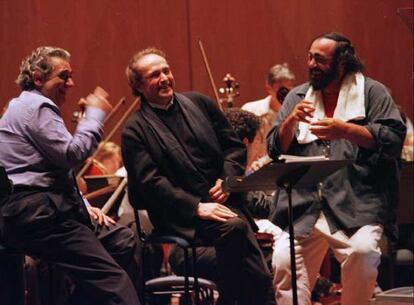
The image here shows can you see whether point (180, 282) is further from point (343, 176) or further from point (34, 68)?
point (34, 68)

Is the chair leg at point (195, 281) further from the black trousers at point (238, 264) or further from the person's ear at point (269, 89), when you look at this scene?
the person's ear at point (269, 89)

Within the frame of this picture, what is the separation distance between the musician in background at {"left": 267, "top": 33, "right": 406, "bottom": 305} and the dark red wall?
184 centimetres

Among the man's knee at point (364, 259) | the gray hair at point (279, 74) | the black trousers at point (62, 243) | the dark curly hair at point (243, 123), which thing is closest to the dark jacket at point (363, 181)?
the man's knee at point (364, 259)

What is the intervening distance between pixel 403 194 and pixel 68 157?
243 cm

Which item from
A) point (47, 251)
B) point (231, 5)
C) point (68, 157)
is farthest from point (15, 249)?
point (231, 5)

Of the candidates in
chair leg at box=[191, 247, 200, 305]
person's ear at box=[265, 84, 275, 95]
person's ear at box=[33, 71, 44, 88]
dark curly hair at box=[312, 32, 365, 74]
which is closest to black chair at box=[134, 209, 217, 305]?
chair leg at box=[191, 247, 200, 305]

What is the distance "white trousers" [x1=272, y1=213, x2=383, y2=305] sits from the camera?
4703 mm

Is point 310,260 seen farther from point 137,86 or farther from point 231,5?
point 231,5

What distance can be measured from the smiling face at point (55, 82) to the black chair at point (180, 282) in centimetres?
69

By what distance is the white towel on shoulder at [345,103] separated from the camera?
15.9 ft

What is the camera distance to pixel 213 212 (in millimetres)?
4664

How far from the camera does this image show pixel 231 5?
7.25 metres

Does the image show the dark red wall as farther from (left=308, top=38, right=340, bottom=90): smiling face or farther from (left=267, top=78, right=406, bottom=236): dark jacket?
(left=267, top=78, right=406, bottom=236): dark jacket

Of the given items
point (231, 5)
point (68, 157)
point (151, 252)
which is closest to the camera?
point (68, 157)
